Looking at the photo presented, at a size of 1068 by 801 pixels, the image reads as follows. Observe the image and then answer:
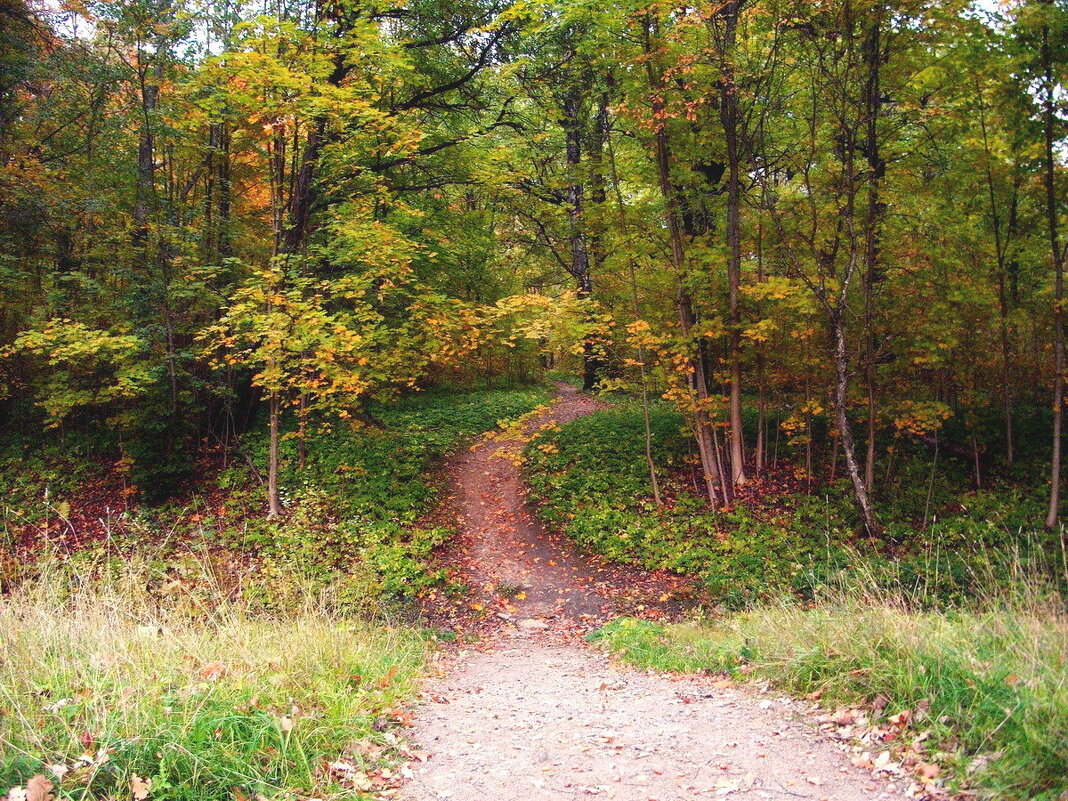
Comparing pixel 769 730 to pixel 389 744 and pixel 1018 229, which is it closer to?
pixel 389 744

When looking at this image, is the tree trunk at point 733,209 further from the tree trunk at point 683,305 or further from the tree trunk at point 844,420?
the tree trunk at point 844,420

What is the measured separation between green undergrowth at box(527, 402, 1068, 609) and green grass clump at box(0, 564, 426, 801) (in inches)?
207

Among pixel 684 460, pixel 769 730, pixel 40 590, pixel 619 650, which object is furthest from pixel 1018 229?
pixel 40 590

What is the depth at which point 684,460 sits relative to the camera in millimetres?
11680

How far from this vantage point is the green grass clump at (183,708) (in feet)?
8.57

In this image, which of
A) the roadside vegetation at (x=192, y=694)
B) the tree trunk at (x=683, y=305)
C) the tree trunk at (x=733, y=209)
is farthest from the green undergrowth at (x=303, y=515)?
the tree trunk at (x=733, y=209)

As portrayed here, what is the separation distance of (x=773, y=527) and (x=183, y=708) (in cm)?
856

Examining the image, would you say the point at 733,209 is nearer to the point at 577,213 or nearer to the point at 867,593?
the point at 577,213

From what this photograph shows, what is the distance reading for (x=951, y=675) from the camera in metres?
3.24

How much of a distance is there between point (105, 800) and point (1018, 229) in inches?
507

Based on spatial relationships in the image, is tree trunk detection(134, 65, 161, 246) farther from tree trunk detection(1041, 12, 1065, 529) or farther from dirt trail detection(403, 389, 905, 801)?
tree trunk detection(1041, 12, 1065, 529)

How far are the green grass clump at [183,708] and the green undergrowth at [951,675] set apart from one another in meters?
2.73

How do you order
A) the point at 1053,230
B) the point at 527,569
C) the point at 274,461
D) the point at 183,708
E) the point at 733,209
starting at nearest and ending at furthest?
the point at 183,708 → the point at 1053,230 → the point at 527,569 → the point at 733,209 → the point at 274,461

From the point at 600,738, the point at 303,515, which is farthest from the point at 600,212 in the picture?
the point at 600,738
